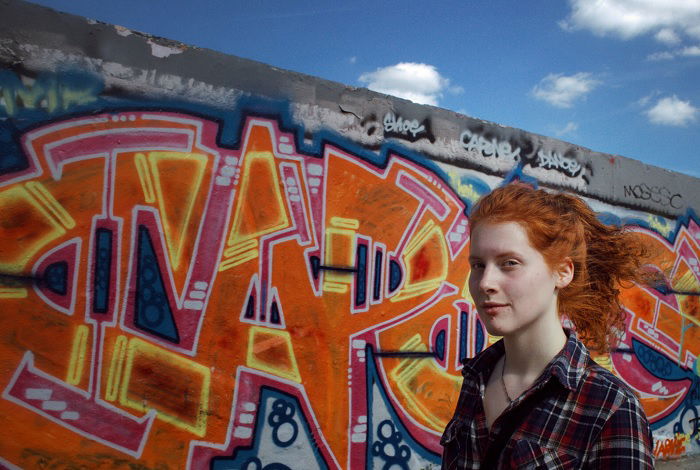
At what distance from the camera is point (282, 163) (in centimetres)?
362

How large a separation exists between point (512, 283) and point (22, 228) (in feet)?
8.38

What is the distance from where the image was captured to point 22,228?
2904 millimetres

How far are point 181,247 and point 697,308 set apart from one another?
5.77 m

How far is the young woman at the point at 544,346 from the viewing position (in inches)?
50.3

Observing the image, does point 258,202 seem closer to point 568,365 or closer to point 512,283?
point 512,283

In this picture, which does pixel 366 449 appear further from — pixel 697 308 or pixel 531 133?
pixel 697 308

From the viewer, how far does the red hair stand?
5.01 ft

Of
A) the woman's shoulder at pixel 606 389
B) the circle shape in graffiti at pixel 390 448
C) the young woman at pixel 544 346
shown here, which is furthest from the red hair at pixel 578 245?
the circle shape in graffiti at pixel 390 448

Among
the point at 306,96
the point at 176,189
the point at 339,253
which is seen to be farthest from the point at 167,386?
the point at 306,96

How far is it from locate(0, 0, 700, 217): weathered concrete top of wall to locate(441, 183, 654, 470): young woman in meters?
2.32

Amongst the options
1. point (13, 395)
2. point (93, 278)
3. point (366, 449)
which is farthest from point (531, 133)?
point (13, 395)

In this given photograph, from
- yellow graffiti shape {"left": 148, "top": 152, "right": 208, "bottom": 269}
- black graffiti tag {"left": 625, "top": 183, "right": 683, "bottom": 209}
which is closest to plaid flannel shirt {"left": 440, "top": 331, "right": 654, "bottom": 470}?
yellow graffiti shape {"left": 148, "top": 152, "right": 208, "bottom": 269}

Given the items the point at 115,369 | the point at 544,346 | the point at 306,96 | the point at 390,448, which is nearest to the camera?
the point at 544,346

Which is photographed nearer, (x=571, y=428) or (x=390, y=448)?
(x=571, y=428)
